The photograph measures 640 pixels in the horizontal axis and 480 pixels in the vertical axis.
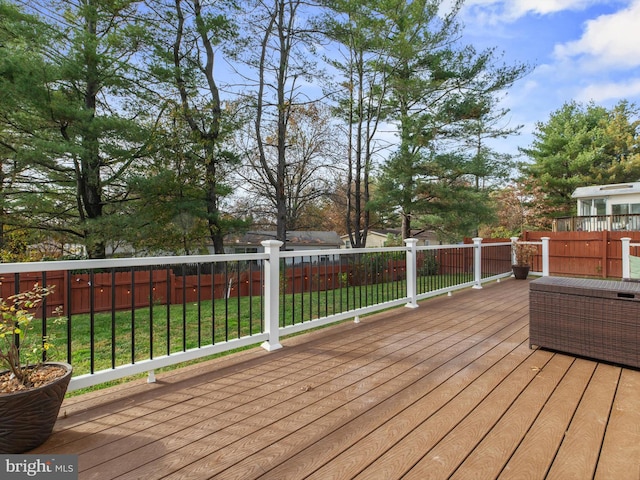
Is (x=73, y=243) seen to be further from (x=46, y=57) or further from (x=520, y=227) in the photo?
(x=520, y=227)

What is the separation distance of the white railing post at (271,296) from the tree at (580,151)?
1917 centimetres

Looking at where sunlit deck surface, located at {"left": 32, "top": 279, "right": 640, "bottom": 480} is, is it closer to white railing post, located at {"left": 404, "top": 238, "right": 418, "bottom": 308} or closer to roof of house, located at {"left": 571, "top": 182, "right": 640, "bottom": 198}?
white railing post, located at {"left": 404, "top": 238, "right": 418, "bottom": 308}

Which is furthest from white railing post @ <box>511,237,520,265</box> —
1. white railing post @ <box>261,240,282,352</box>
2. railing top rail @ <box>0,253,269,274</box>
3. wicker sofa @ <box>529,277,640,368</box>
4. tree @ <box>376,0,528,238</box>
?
railing top rail @ <box>0,253,269,274</box>

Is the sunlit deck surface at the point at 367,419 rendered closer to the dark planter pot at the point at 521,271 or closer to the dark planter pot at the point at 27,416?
the dark planter pot at the point at 27,416

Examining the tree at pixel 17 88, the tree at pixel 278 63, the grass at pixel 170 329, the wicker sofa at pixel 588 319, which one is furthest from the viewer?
the tree at pixel 278 63

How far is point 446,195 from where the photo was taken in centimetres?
1044

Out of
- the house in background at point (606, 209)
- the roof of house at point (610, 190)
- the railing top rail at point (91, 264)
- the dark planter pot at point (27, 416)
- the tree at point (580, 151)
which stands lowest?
the dark planter pot at point (27, 416)

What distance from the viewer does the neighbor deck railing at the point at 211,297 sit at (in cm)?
214

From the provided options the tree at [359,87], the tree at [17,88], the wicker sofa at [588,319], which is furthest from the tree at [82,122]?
the wicker sofa at [588,319]

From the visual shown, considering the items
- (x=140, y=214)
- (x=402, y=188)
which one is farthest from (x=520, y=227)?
(x=140, y=214)

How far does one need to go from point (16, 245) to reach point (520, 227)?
21.9 meters

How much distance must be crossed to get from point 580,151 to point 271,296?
67.1 ft

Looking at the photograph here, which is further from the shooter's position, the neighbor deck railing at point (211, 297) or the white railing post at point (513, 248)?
the white railing post at point (513, 248)

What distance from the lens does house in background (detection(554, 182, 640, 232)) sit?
1362 centimetres
